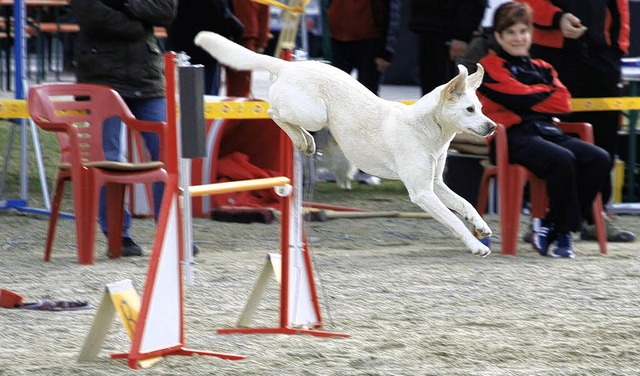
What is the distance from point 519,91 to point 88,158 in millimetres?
2532

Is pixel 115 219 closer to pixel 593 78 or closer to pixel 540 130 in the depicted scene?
pixel 540 130

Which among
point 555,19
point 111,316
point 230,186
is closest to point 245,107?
point 555,19

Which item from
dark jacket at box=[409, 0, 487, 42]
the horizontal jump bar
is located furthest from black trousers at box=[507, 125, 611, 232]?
the horizontal jump bar

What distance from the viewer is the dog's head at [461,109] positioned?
450cm

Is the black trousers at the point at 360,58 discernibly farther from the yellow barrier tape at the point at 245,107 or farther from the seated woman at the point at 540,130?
the seated woman at the point at 540,130

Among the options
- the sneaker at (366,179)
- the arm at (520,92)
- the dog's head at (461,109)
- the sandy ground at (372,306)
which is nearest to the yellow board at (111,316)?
the sandy ground at (372,306)

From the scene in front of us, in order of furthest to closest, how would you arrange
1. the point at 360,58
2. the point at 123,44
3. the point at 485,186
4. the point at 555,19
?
the point at 360,58, the point at 555,19, the point at 485,186, the point at 123,44

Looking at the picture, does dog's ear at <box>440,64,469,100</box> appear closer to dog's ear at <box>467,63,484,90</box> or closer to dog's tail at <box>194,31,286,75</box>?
dog's ear at <box>467,63,484,90</box>

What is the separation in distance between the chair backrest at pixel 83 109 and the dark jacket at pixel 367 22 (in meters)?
3.02

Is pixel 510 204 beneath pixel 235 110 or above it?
beneath

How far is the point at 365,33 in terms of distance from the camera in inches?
413

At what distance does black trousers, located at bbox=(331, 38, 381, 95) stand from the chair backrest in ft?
10.1

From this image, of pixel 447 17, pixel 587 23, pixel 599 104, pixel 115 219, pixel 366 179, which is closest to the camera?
pixel 115 219

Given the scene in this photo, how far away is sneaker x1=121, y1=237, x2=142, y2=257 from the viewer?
25.2 feet
